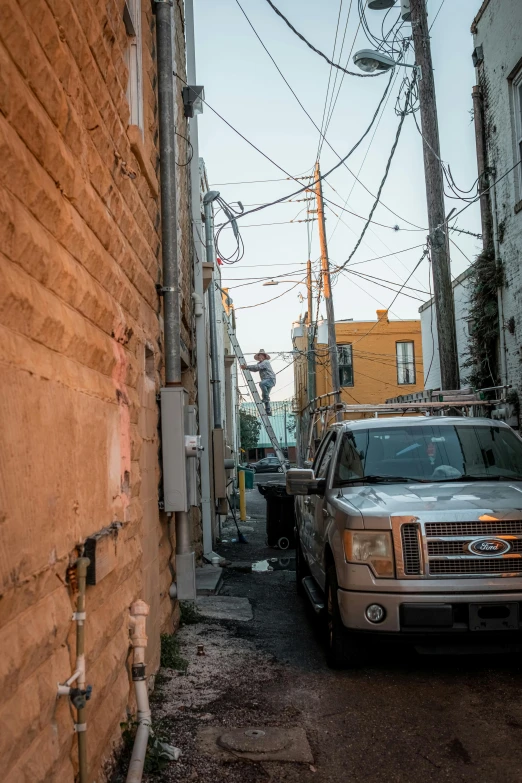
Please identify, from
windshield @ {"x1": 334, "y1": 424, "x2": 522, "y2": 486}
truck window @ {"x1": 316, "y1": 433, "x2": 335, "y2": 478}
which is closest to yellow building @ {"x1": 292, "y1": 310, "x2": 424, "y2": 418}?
truck window @ {"x1": 316, "y1": 433, "x2": 335, "y2": 478}

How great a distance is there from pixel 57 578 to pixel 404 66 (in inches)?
433

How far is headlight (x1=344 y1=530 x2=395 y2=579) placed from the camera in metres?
5.79

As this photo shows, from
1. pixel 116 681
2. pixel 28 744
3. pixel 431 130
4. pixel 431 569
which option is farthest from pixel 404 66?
pixel 28 744

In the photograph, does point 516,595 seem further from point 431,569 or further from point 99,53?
point 99,53

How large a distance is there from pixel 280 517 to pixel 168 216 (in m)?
8.41

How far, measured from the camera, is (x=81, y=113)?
12.1 ft

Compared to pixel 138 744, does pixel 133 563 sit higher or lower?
higher

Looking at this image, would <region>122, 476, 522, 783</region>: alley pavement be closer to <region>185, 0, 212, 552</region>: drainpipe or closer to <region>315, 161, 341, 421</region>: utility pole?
<region>185, 0, 212, 552</region>: drainpipe

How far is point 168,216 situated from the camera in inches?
268

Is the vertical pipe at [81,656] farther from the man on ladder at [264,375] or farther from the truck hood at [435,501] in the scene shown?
the man on ladder at [264,375]

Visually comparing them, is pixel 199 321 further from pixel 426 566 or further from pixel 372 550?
pixel 426 566

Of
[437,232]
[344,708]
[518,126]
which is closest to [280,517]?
[437,232]

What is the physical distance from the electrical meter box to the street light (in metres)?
7.74

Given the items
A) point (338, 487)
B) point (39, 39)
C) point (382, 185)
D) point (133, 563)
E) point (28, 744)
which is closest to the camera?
point (28, 744)
